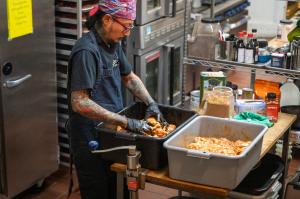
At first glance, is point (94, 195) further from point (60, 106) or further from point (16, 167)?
point (60, 106)

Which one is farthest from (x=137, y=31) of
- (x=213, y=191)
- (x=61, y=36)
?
(x=213, y=191)

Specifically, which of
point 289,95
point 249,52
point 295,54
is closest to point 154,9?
point 249,52

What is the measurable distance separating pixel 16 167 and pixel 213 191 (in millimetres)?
1618

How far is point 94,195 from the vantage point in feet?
8.96

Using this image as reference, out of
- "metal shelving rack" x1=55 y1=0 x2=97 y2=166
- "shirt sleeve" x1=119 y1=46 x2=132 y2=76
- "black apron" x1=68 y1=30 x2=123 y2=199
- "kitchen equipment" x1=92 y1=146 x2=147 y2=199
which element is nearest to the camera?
"kitchen equipment" x1=92 y1=146 x2=147 y2=199

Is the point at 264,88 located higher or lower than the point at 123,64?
lower

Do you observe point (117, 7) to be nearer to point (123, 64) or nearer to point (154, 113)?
point (123, 64)

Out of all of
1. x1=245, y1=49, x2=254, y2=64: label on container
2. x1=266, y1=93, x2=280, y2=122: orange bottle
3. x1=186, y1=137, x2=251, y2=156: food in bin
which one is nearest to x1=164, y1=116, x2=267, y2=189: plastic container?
x1=186, y1=137, x2=251, y2=156: food in bin

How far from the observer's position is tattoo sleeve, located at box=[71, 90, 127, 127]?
8.13 feet

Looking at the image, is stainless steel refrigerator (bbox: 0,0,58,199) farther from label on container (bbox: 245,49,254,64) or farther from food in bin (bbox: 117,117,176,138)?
label on container (bbox: 245,49,254,64)

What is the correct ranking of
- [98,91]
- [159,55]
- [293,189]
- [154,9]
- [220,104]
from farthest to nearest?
[159,55]
[154,9]
[293,189]
[220,104]
[98,91]

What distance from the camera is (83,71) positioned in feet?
8.06

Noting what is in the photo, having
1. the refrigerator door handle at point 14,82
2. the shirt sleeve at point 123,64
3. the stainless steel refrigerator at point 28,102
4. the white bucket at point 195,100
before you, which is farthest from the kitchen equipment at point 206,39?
the refrigerator door handle at point 14,82

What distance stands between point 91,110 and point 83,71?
0.59 ft
